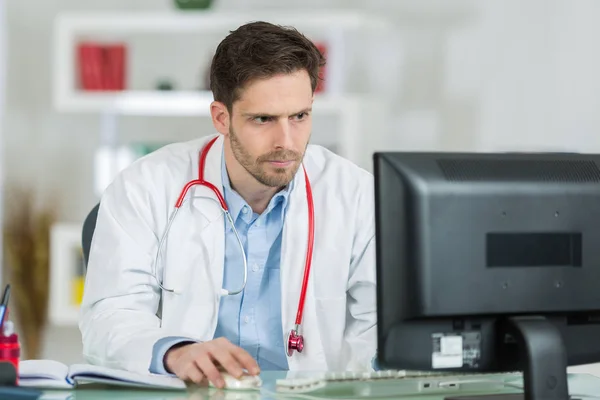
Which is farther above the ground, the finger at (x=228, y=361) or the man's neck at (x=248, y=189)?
the man's neck at (x=248, y=189)

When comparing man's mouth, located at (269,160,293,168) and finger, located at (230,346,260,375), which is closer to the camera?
finger, located at (230,346,260,375)

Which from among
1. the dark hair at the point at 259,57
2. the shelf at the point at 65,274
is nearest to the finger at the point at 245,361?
the dark hair at the point at 259,57

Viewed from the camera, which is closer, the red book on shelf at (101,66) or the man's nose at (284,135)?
the man's nose at (284,135)

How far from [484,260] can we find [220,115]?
1.03 metres

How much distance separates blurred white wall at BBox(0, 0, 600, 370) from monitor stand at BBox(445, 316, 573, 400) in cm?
270

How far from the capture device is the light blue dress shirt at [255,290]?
2.17 metres

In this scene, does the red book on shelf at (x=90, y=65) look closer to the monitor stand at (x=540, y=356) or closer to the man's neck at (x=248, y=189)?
the man's neck at (x=248, y=189)

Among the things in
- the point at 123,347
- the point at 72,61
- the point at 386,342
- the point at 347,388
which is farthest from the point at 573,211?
the point at 72,61

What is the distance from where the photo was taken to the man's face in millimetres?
2109

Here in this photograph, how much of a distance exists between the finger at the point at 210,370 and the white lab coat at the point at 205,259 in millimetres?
378

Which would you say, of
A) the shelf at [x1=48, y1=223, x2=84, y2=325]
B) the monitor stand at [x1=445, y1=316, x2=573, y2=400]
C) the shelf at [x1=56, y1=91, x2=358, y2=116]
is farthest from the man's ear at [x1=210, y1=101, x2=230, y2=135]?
the shelf at [x1=48, y1=223, x2=84, y2=325]

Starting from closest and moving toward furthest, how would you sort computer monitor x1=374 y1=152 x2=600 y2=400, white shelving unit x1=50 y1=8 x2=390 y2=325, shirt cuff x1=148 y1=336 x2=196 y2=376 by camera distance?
computer monitor x1=374 y1=152 x2=600 y2=400 → shirt cuff x1=148 y1=336 x2=196 y2=376 → white shelving unit x1=50 y1=8 x2=390 y2=325

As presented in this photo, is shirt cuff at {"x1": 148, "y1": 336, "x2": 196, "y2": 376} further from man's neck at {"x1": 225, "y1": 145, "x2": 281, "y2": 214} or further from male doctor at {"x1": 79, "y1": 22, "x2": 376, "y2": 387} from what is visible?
man's neck at {"x1": 225, "y1": 145, "x2": 281, "y2": 214}

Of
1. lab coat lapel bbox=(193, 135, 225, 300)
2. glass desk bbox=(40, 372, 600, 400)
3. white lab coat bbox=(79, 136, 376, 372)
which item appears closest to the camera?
glass desk bbox=(40, 372, 600, 400)
